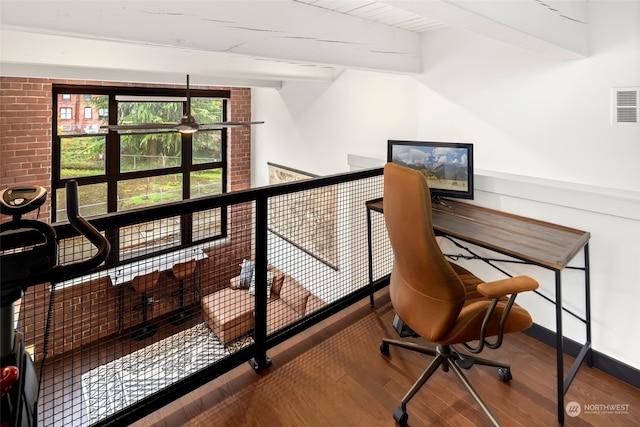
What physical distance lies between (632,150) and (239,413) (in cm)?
237

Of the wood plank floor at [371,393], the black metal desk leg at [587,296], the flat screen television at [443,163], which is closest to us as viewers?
the wood plank floor at [371,393]

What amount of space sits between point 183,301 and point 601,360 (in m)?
2.41

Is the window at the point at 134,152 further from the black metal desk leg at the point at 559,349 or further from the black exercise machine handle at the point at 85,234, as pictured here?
the black metal desk leg at the point at 559,349

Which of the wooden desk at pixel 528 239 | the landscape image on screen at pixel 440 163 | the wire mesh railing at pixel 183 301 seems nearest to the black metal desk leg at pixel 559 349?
the wooden desk at pixel 528 239

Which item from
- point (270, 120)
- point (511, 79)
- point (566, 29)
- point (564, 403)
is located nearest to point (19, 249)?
point (564, 403)

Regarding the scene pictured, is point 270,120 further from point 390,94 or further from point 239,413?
point 239,413

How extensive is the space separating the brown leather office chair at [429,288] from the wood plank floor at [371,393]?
17 centimetres

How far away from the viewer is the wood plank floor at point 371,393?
169cm

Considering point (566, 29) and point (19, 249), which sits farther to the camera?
point (566, 29)

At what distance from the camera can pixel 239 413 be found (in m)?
1.71

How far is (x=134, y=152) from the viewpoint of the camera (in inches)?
217

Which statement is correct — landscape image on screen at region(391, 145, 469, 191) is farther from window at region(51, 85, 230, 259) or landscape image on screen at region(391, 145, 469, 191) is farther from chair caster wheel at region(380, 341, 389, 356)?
window at region(51, 85, 230, 259)

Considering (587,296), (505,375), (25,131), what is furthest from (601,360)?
(25,131)

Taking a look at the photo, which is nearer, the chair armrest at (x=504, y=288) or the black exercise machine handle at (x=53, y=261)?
the black exercise machine handle at (x=53, y=261)
